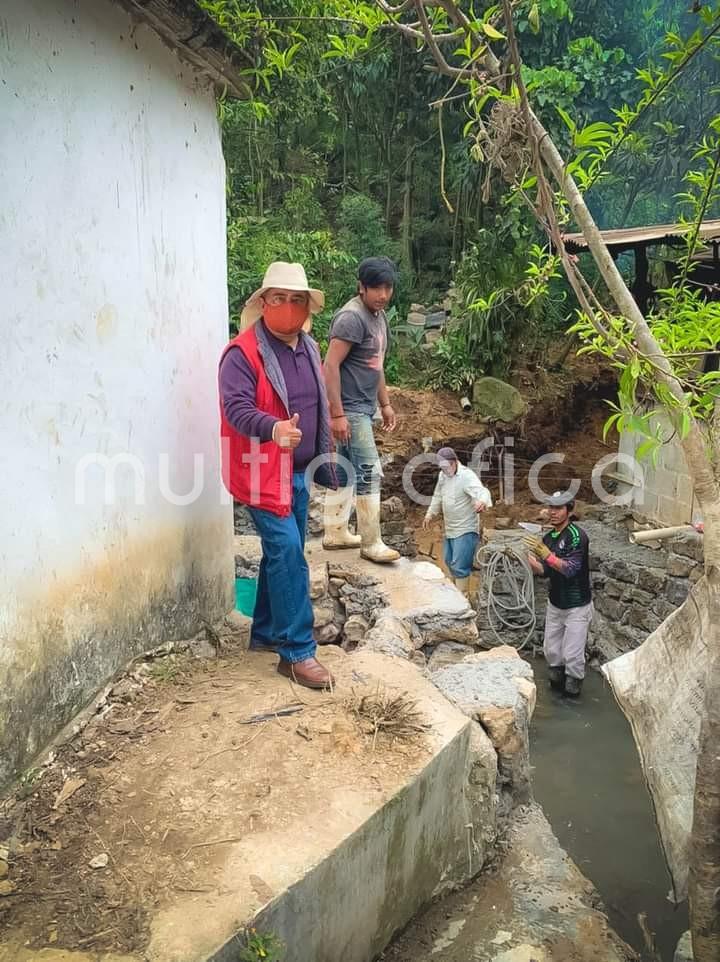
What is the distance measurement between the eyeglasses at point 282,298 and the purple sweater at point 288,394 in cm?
12

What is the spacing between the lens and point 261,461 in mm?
3289

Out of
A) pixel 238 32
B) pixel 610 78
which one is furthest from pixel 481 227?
pixel 238 32

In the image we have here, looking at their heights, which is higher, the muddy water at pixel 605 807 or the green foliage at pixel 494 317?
the green foliage at pixel 494 317

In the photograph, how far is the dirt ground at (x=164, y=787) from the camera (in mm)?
2146

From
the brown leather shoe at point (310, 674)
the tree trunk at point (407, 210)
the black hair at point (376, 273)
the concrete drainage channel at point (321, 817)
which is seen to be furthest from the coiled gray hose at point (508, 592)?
the tree trunk at point (407, 210)

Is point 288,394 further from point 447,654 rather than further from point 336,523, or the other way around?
point 336,523

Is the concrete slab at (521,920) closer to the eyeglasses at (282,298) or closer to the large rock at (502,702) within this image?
the large rock at (502,702)

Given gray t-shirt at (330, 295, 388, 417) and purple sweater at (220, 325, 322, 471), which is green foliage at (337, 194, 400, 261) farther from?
purple sweater at (220, 325, 322, 471)

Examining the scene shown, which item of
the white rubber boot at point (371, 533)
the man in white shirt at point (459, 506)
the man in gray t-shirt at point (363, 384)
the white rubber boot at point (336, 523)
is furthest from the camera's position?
the man in white shirt at point (459, 506)

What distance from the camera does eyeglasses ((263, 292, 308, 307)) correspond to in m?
3.29

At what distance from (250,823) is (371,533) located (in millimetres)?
2837

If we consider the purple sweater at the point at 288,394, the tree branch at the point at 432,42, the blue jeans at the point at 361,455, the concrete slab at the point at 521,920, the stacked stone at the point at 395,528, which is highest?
the tree branch at the point at 432,42

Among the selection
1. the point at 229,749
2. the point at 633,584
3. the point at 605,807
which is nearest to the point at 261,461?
the point at 229,749

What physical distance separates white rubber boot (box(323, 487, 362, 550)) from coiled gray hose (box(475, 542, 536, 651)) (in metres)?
4.32
